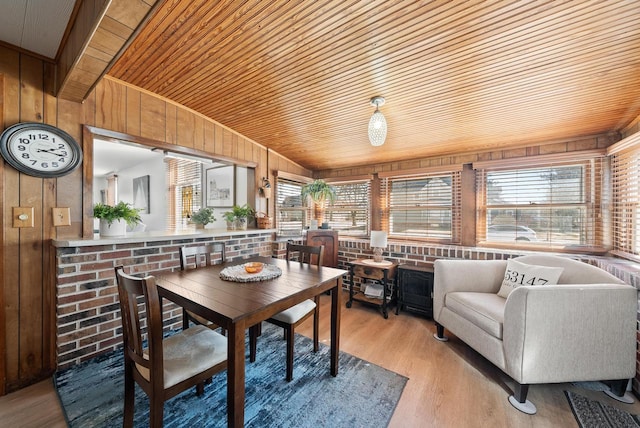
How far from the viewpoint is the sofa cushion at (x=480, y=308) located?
74.9 inches

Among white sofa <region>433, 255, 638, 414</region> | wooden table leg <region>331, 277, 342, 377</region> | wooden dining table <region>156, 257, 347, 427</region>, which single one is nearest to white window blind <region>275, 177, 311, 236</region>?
wooden dining table <region>156, 257, 347, 427</region>

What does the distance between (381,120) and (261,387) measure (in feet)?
7.28

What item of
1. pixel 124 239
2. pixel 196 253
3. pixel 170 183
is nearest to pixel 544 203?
pixel 196 253

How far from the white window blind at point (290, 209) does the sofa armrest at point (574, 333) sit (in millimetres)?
2966

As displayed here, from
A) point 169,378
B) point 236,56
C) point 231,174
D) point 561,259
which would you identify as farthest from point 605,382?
point 231,174

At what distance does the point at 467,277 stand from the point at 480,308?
0.49 metres

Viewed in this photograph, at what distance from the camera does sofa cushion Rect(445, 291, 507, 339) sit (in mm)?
1901

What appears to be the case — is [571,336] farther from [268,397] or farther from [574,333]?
[268,397]

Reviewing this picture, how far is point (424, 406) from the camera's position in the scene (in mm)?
1631

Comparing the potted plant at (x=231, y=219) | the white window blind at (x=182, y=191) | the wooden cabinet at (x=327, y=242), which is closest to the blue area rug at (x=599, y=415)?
the wooden cabinet at (x=327, y=242)

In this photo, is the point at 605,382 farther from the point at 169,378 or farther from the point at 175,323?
the point at 175,323

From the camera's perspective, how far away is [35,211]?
6.05 ft

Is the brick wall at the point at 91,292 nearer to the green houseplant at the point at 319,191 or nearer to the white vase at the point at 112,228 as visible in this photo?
the white vase at the point at 112,228

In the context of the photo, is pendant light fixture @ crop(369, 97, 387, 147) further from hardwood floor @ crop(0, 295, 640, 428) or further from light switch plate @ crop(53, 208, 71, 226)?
light switch plate @ crop(53, 208, 71, 226)
